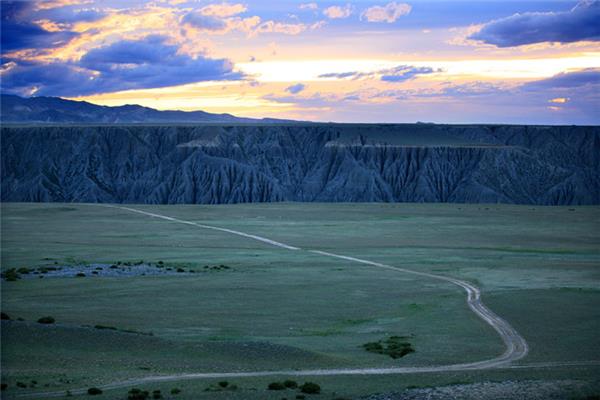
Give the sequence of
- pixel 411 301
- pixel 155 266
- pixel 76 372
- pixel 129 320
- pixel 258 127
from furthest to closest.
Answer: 1. pixel 258 127
2. pixel 155 266
3. pixel 411 301
4. pixel 129 320
5. pixel 76 372

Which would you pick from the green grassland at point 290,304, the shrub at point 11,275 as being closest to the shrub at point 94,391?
the green grassland at point 290,304

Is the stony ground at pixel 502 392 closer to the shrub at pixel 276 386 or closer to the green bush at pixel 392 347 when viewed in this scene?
the shrub at pixel 276 386

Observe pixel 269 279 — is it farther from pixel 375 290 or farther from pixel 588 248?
pixel 588 248

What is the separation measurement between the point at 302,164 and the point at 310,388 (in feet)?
459

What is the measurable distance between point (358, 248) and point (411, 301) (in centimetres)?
2956

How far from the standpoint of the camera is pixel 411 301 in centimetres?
4422

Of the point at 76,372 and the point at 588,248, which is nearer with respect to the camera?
the point at 76,372

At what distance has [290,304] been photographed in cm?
4325

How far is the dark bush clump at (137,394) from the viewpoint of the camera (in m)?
23.2

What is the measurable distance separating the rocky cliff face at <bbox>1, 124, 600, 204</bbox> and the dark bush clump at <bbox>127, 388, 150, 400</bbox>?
416ft

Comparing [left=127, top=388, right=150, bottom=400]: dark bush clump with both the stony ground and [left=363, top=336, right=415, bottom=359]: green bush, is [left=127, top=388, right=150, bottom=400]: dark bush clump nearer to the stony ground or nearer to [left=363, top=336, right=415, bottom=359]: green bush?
the stony ground

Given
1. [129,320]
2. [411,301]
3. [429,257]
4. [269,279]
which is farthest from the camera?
[429,257]

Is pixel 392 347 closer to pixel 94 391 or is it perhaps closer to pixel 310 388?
pixel 310 388

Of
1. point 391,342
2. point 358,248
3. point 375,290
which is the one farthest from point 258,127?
point 391,342
